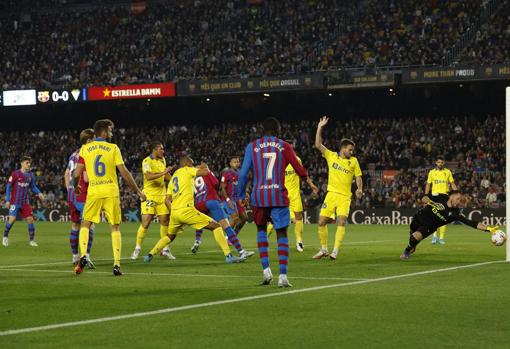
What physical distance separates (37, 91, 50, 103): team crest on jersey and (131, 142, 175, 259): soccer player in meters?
33.0

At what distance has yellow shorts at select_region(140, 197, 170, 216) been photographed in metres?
18.0

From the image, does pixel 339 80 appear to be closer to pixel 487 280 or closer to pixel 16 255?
pixel 16 255

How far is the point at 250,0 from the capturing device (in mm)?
53625

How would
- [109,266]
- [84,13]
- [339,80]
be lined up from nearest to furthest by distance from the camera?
[109,266] < [339,80] < [84,13]

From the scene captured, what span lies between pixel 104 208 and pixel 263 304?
4837 millimetres

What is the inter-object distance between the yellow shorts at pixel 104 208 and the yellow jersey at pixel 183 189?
2.49 meters

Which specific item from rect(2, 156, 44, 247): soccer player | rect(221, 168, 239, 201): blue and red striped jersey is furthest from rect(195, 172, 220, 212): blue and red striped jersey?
rect(2, 156, 44, 247): soccer player

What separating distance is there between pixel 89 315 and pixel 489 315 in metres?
3.99

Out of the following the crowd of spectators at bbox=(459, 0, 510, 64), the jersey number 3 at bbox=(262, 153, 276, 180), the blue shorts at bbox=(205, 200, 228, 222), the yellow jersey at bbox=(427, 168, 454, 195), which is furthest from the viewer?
the crowd of spectators at bbox=(459, 0, 510, 64)

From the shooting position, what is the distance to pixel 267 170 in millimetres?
11820

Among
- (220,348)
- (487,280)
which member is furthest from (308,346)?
(487,280)

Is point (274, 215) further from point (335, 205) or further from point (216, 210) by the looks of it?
point (335, 205)

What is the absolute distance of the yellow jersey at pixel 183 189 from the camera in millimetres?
16122

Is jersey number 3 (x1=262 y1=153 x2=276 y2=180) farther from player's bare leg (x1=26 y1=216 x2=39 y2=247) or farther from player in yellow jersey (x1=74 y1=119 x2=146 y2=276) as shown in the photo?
player's bare leg (x1=26 y1=216 x2=39 y2=247)
